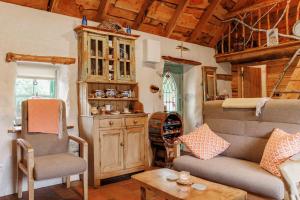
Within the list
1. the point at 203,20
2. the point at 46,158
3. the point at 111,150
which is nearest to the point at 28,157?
the point at 46,158

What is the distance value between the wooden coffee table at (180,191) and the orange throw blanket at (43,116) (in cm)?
140

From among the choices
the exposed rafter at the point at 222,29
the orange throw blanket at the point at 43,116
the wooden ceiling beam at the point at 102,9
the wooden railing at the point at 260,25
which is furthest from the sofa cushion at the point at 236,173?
the exposed rafter at the point at 222,29

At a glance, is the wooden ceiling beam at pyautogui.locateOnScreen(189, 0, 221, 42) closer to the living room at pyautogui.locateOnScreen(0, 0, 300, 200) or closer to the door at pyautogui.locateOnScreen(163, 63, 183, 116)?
the living room at pyautogui.locateOnScreen(0, 0, 300, 200)

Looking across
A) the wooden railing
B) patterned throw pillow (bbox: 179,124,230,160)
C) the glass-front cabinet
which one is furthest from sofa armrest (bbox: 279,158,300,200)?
the wooden railing

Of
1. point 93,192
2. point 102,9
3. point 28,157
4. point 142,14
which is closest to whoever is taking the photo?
point 28,157

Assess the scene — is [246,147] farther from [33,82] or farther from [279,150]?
[33,82]

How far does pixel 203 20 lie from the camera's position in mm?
4957

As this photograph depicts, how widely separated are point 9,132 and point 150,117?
2.18 metres

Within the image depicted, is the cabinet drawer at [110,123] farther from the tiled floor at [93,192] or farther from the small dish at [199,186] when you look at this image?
the small dish at [199,186]

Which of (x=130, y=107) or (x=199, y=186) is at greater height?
(x=130, y=107)

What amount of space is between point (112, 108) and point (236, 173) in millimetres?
2186

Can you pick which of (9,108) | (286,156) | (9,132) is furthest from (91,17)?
(286,156)

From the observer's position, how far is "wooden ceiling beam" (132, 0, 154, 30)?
13.6 ft

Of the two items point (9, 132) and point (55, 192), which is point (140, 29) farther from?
point (55, 192)
